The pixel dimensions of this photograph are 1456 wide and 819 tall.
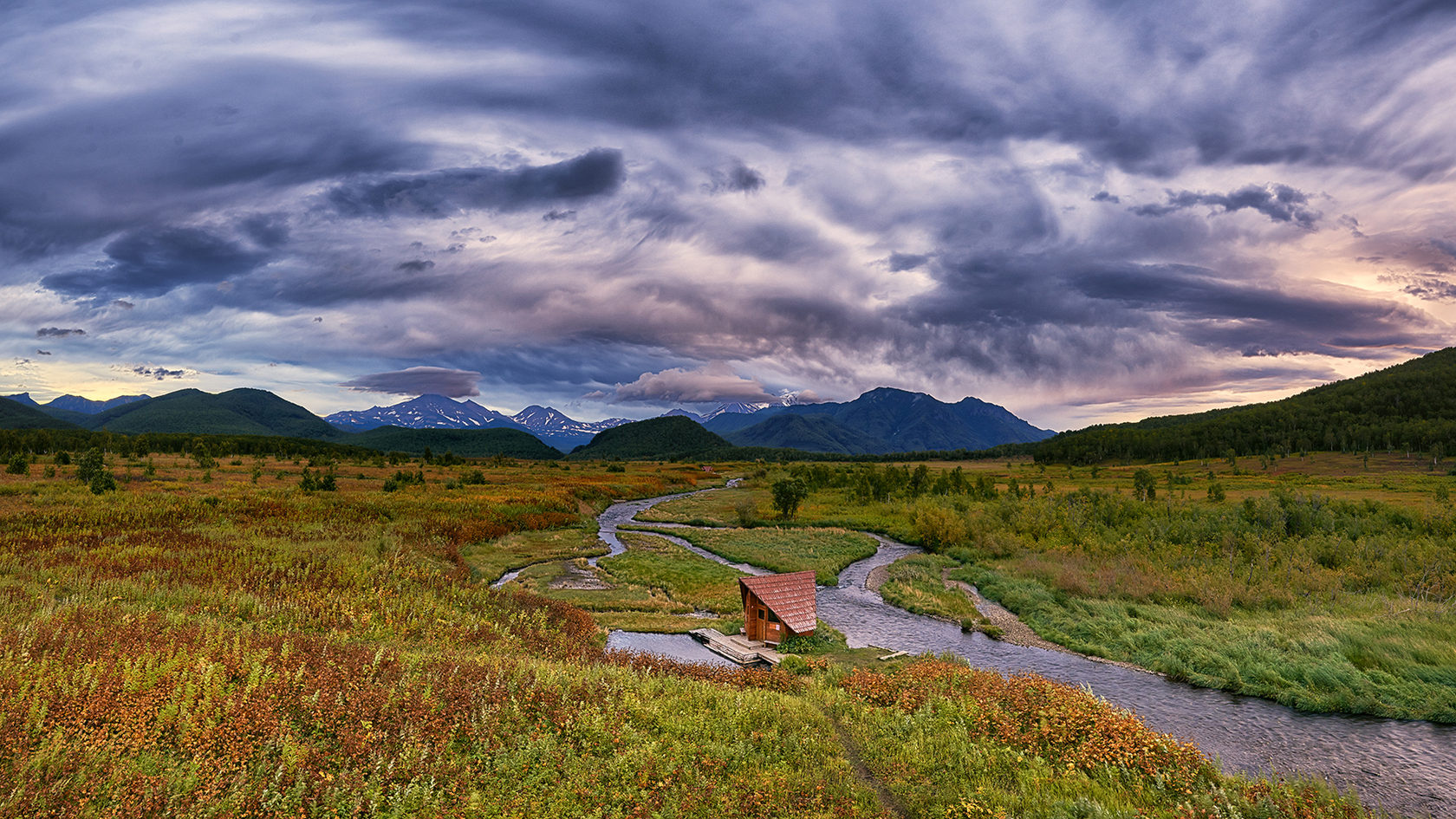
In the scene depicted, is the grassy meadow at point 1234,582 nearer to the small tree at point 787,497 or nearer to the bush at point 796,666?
the small tree at point 787,497

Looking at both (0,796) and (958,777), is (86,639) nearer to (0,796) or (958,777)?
(0,796)

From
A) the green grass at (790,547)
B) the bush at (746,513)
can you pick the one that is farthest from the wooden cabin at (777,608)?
the bush at (746,513)

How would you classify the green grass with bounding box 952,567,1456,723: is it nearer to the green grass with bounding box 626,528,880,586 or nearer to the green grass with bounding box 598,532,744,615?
the green grass with bounding box 626,528,880,586

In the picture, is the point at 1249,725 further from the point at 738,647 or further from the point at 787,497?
the point at 787,497

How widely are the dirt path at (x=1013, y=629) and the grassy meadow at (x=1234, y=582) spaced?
584 millimetres

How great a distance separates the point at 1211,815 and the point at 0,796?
71.9 ft

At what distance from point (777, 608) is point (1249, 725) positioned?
63.4ft

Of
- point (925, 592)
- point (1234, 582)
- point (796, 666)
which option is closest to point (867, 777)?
point (796, 666)

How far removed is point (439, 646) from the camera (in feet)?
72.0

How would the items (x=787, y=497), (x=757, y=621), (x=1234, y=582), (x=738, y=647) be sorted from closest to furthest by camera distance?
(x=738, y=647) < (x=757, y=621) < (x=1234, y=582) < (x=787, y=497)

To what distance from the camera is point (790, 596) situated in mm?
31391

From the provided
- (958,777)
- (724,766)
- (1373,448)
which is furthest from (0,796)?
(1373,448)

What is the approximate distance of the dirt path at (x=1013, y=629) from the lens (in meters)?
30.5

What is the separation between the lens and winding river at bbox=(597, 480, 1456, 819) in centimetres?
1842
